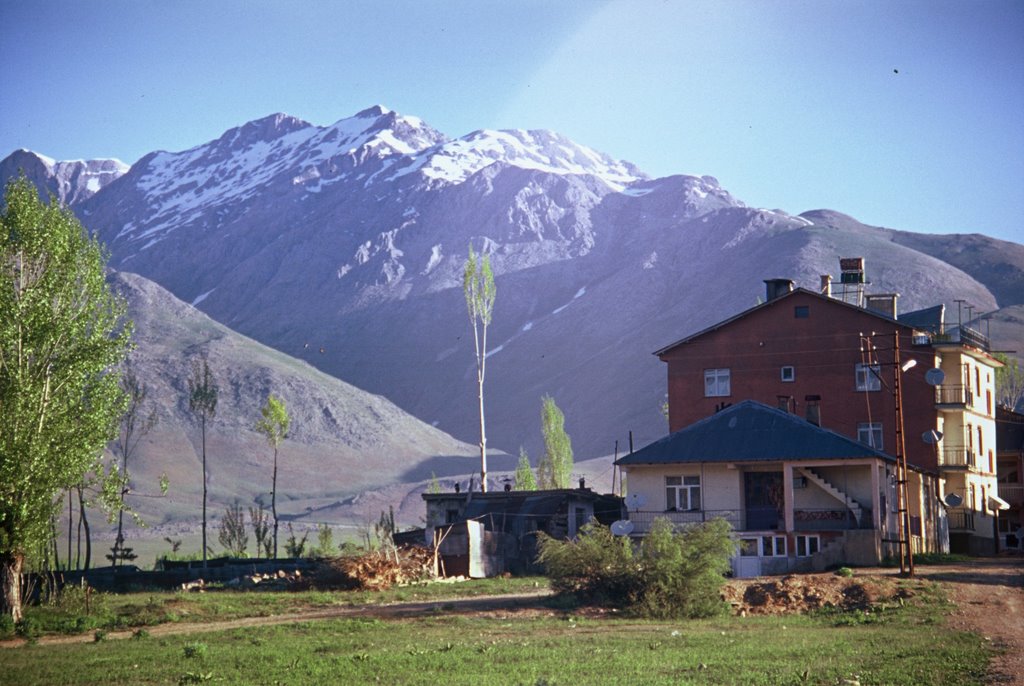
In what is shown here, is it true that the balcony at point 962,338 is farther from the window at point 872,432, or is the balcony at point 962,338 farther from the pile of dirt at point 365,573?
the pile of dirt at point 365,573

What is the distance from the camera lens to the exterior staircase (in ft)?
175

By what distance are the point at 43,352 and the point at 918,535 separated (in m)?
40.3

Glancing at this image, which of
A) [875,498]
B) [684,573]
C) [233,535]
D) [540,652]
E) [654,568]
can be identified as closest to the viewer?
[540,652]

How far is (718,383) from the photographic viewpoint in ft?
238

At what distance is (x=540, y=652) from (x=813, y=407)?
44278 mm

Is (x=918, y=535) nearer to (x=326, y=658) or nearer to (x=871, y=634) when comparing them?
(x=871, y=634)

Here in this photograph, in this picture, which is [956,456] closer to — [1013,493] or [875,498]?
[1013,493]

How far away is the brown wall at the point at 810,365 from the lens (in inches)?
2672


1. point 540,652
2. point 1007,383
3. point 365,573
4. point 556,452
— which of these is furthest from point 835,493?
point 1007,383

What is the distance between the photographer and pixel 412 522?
547 ft

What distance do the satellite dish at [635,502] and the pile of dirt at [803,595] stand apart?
659 inches

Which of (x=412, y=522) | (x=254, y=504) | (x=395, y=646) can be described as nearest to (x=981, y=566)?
(x=395, y=646)

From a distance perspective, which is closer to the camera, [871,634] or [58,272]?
[871,634]

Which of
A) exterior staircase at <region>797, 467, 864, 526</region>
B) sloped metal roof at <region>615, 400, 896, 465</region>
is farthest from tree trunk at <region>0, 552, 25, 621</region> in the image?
exterior staircase at <region>797, 467, 864, 526</region>
